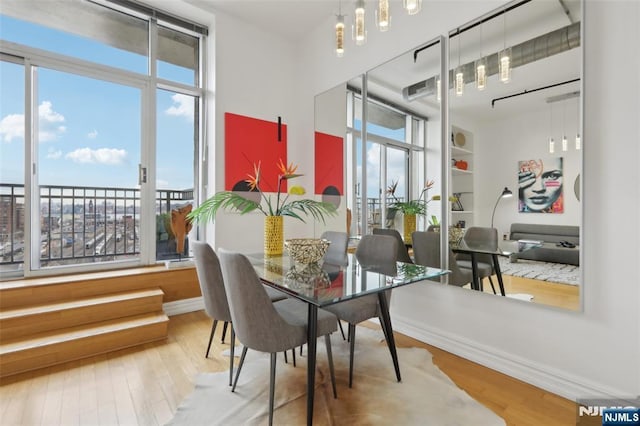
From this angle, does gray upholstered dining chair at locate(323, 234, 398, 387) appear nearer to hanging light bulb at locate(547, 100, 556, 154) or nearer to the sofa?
the sofa

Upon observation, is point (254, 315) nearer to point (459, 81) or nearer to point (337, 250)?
point (337, 250)

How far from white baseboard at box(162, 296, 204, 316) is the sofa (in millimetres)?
3104

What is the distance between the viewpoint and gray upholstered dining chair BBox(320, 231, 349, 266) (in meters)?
2.24

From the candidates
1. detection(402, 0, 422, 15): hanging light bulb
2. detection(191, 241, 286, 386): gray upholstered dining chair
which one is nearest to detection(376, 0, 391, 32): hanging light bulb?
detection(402, 0, 422, 15): hanging light bulb

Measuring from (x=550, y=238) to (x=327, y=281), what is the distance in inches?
59.8

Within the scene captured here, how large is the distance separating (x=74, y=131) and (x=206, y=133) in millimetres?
1240

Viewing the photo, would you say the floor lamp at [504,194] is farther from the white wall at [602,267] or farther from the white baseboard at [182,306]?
the white baseboard at [182,306]

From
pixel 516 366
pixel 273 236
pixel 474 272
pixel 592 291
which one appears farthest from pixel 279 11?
pixel 516 366

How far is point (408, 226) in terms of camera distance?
278 centimetres

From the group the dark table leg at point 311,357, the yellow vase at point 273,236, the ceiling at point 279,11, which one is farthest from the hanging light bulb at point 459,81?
the dark table leg at point 311,357

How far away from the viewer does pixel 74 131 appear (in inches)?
116

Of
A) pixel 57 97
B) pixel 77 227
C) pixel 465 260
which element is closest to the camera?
pixel 465 260

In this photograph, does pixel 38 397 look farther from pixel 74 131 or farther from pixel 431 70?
pixel 431 70

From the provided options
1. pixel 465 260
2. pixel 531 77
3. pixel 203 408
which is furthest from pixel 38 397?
pixel 531 77
